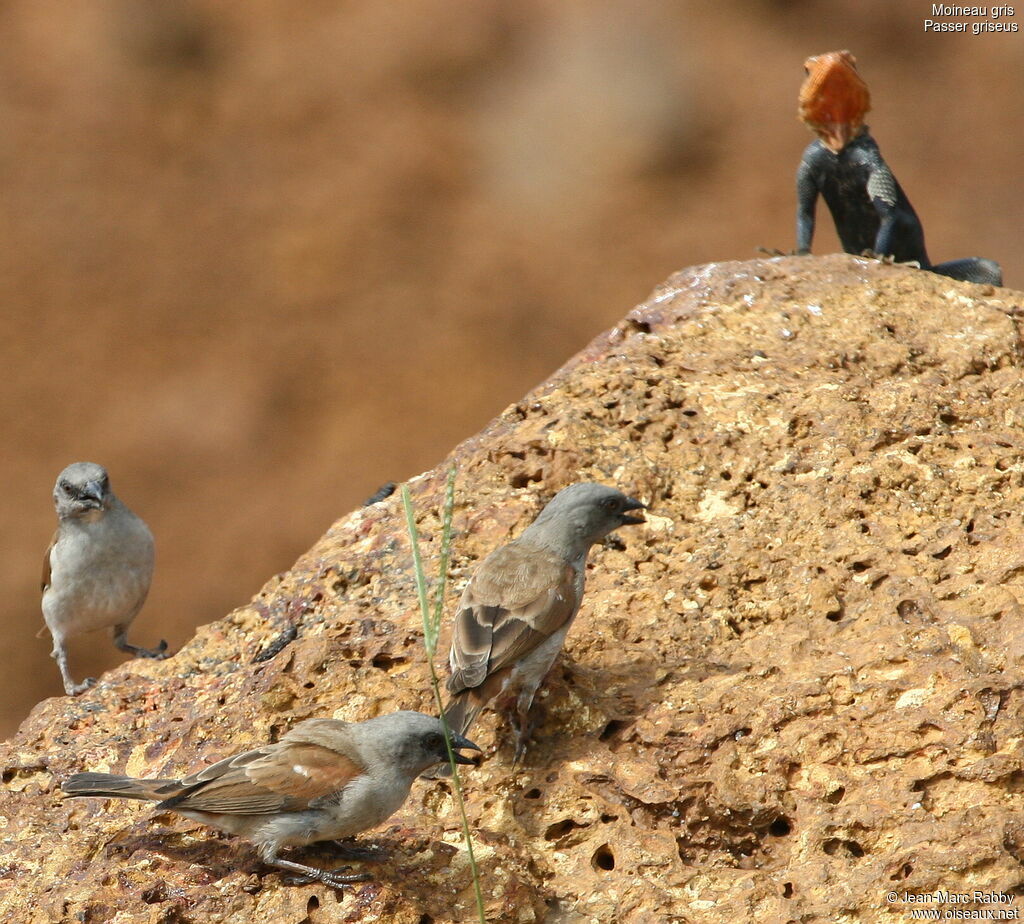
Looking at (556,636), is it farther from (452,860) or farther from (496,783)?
(452,860)

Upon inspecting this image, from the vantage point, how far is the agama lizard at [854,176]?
7.65 meters

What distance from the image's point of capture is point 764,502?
211 inches

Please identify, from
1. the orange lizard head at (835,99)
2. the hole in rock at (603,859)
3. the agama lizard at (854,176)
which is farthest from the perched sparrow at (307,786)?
the orange lizard head at (835,99)

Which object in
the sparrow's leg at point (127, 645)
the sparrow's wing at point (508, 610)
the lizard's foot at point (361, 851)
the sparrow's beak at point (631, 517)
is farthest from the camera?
the sparrow's leg at point (127, 645)

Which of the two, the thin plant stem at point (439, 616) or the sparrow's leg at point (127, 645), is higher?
the sparrow's leg at point (127, 645)

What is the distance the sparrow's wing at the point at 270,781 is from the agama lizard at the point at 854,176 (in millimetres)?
4612

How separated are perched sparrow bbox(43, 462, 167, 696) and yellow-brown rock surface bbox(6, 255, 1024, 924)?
1536 mm

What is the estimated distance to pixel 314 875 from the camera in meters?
3.87

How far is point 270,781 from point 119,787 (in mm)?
530

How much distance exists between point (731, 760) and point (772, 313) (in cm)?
291

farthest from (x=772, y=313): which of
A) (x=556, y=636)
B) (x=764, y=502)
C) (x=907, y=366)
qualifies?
(x=556, y=636)

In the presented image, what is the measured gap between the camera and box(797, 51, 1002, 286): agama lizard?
25.1ft

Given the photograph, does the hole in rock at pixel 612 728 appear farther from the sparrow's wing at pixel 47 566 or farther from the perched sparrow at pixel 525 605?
the sparrow's wing at pixel 47 566

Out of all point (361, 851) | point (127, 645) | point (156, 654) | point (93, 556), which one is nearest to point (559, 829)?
point (361, 851)
